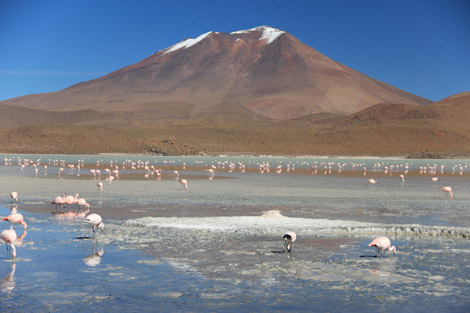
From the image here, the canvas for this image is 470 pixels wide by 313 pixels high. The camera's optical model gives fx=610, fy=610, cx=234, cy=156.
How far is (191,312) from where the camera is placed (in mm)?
8312

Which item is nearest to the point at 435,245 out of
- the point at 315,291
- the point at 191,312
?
the point at 315,291

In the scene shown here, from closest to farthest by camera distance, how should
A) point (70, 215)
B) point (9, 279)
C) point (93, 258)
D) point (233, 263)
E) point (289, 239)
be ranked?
point (9, 279) < point (233, 263) < point (93, 258) < point (289, 239) < point (70, 215)

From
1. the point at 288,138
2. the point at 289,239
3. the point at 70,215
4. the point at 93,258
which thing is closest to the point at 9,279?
the point at 93,258

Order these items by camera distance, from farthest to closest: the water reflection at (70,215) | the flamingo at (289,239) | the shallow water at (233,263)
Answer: the water reflection at (70,215)
the flamingo at (289,239)
the shallow water at (233,263)

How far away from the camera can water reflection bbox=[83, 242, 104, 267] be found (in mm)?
11172

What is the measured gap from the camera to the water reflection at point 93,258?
440 inches

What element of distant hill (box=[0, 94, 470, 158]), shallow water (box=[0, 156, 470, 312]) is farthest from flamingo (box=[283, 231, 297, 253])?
distant hill (box=[0, 94, 470, 158])

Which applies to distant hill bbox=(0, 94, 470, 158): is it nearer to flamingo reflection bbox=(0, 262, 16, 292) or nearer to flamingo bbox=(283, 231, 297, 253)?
flamingo bbox=(283, 231, 297, 253)

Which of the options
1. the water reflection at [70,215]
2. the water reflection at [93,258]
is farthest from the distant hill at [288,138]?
the water reflection at [93,258]

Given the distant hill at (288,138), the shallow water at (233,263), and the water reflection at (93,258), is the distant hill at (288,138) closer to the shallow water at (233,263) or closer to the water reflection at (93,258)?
the shallow water at (233,263)

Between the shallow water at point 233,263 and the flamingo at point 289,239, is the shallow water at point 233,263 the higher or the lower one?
the lower one

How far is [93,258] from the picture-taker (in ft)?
38.0

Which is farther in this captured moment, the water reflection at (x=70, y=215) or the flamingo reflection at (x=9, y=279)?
the water reflection at (x=70, y=215)

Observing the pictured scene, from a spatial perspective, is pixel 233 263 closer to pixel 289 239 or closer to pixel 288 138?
pixel 289 239
